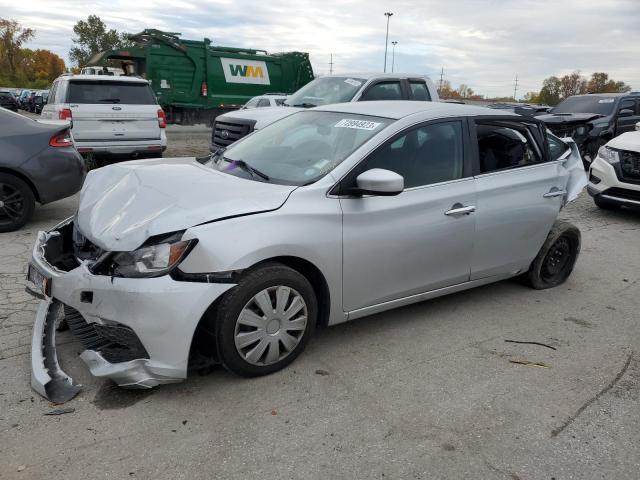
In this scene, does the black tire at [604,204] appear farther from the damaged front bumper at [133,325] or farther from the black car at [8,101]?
the black car at [8,101]

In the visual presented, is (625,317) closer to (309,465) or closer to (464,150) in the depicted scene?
(464,150)

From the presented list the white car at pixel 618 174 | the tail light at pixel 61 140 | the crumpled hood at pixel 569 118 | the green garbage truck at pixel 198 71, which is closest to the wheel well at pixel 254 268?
the tail light at pixel 61 140

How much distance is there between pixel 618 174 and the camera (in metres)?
8.10

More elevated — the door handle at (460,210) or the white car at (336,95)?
the white car at (336,95)

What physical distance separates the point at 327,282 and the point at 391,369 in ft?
2.35

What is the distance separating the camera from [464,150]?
161 inches

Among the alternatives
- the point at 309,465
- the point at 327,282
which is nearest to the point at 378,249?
the point at 327,282

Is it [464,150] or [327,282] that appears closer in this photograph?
[327,282]

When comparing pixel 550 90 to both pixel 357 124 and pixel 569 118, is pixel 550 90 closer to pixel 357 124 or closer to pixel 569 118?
pixel 569 118

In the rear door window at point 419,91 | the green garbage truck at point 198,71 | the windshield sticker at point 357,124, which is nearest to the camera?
the windshield sticker at point 357,124

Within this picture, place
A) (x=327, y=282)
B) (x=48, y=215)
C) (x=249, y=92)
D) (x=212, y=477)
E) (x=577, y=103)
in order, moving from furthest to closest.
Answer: (x=249, y=92) < (x=577, y=103) < (x=48, y=215) < (x=327, y=282) < (x=212, y=477)

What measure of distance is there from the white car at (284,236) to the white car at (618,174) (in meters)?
4.18

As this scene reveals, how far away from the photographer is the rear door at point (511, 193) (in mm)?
4148

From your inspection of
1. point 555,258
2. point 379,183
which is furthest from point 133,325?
point 555,258
